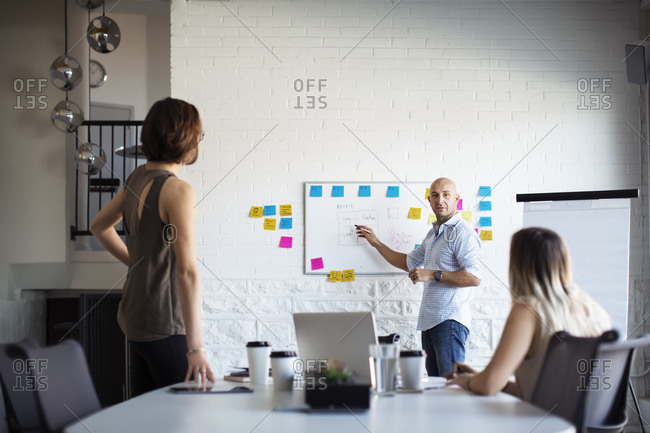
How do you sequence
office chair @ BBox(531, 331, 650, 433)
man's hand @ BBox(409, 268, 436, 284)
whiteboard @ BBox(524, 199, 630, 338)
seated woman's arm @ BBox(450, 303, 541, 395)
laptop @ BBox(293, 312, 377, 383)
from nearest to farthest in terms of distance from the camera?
1. office chair @ BBox(531, 331, 650, 433)
2. seated woman's arm @ BBox(450, 303, 541, 395)
3. laptop @ BBox(293, 312, 377, 383)
4. man's hand @ BBox(409, 268, 436, 284)
5. whiteboard @ BBox(524, 199, 630, 338)

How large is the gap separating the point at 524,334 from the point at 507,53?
3.22 meters

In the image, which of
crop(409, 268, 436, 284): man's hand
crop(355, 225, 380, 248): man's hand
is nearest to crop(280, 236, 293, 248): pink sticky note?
crop(355, 225, 380, 248): man's hand

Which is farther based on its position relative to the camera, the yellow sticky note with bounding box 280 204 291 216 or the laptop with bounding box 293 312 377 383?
the yellow sticky note with bounding box 280 204 291 216

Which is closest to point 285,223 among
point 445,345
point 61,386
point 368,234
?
point 368,234

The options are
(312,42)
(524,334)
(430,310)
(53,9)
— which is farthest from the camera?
(53,9)

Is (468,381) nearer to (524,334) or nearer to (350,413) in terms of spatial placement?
(524,334)

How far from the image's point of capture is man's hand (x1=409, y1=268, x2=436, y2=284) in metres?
3.72

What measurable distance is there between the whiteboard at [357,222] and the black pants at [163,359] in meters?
2.37

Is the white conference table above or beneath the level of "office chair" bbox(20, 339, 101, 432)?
beneath

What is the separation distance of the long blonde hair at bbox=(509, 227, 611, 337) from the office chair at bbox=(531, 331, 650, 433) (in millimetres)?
117

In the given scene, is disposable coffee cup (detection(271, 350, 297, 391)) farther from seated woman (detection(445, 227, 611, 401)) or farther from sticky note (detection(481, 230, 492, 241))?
sticky note (detection(481, 230, 492, 241))

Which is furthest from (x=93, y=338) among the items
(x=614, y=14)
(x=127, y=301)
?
(x=614, y=14)

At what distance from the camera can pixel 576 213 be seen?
412 centimetres

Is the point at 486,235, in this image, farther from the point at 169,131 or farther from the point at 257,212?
the point at 169,131
